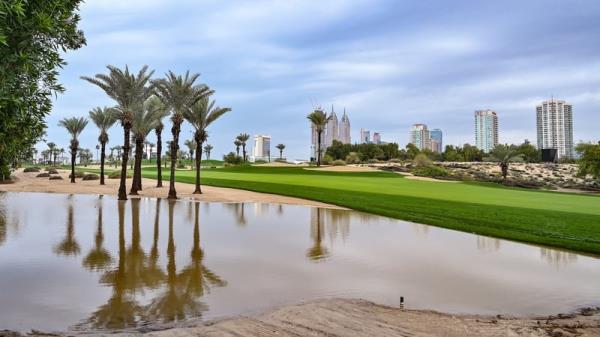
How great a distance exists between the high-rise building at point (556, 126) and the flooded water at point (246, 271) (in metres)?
168

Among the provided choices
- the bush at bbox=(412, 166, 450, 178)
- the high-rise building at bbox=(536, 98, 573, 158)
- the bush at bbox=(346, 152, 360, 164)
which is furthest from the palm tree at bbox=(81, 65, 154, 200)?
the high-rise building at bbox=(536, 98, 573, 158)

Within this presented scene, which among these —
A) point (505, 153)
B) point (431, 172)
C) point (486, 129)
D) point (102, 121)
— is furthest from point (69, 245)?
point (486, 129)

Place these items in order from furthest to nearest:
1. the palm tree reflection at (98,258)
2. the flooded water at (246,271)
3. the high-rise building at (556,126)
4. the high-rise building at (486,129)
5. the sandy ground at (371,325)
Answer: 1. the high-rise building at (486,129)
2. the high-rise building at (556,126)
3. the palm tree reflection at (98,258)
4. the flooded water at (246,271)
5. the sandy ground at (371,325)

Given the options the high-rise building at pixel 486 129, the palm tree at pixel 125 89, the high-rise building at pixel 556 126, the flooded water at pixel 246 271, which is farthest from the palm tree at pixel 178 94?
the high-rise building at pixel 486 129

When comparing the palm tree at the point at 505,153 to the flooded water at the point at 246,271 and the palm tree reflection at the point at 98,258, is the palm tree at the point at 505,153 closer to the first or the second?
the flooded water at the point at 246,271

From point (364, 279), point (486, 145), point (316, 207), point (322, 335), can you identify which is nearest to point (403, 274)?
point (364, 279)

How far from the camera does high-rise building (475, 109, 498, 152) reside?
190625mm

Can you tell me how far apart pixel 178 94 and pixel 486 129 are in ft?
614

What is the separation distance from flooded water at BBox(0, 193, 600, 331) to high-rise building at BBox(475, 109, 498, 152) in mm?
190382

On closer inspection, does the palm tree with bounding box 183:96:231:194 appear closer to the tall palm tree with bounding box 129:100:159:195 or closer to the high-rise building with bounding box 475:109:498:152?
the tall palm tree with bounding box 129:100:159:195

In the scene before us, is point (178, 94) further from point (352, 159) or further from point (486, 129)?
point (486, 129)

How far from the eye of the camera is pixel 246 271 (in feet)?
33.7

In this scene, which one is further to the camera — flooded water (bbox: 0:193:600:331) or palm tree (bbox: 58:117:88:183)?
palm tree (bbox: 58:117:88:183)

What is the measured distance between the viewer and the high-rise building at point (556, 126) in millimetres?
157000
